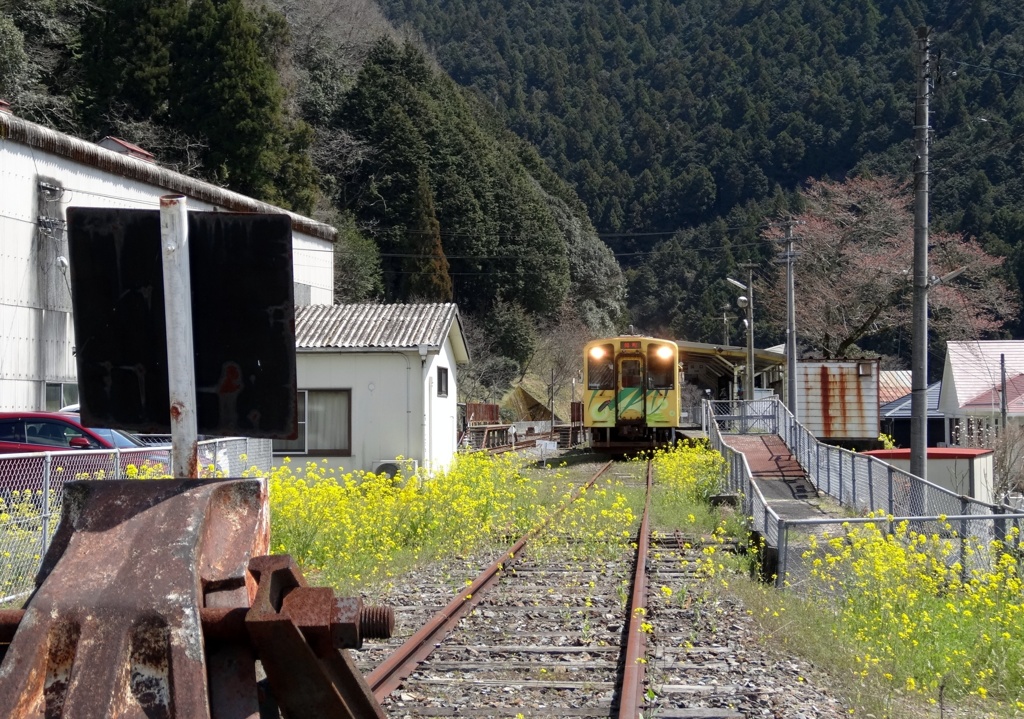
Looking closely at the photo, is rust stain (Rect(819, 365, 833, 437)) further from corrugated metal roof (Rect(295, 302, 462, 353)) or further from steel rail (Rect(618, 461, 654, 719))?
steel rail (Rect(618, 461, 654, 719))

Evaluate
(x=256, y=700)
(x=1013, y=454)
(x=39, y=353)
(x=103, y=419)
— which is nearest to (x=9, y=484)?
(x=103, y=419)

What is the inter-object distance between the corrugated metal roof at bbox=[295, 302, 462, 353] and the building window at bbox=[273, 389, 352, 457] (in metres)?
0.89

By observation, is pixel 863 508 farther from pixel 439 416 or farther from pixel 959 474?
pixel 439 416

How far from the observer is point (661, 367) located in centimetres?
2806

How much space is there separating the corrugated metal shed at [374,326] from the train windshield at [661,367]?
26.4 ft

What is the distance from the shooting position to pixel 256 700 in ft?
7.84

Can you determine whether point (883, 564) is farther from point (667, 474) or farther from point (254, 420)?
point (667, 474)

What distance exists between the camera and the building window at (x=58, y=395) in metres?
21.2

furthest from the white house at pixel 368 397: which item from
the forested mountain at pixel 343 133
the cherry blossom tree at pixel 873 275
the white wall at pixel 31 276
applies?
the cherry blossom tree at pixel 873 275

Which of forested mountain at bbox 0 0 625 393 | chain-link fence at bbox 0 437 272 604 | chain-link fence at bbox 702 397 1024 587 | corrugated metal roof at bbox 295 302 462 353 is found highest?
forested mountain at bbox 0 0 625 393

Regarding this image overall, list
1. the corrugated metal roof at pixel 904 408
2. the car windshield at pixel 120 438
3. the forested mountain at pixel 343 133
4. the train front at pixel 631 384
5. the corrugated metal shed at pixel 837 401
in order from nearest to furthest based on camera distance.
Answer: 1. the car windshield at pixel 120 438
2. the corrugated metal shed at pixel 837 401
3. the train front at pixel 631 384
4. the forested mountain at pixel 343 133
5. the corrugated metal roof at pixel 904 408

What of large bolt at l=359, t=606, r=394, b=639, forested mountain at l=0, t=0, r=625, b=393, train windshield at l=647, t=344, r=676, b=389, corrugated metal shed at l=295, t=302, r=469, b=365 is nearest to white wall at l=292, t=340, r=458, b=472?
corrugated metal shed at l=295, t=302, r=469, b=365

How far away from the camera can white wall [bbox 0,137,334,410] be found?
20188mm

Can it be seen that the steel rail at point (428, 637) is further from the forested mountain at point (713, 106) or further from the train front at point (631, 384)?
the forested mountain at point (713, 106)
